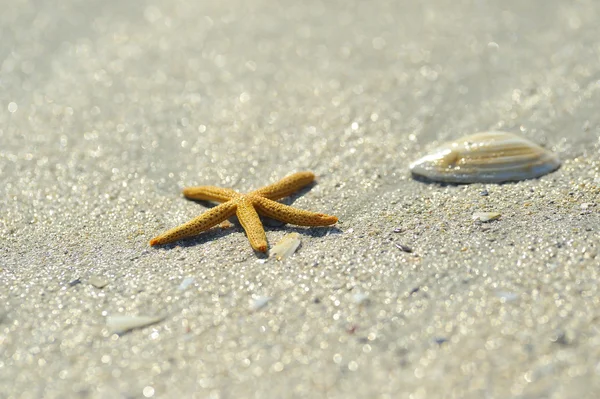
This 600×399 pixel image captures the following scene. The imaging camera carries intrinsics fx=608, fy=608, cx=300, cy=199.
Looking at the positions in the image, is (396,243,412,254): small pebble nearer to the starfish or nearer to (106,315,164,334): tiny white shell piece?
the starfish

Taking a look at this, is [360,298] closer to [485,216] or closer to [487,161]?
[485,216]

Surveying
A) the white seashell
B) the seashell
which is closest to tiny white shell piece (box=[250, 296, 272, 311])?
the white seashell

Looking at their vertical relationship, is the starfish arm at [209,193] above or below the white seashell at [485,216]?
above

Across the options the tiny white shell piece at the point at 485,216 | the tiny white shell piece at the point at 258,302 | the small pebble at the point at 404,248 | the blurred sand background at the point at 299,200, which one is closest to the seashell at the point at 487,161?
the blurred sand background at the point at 299,200

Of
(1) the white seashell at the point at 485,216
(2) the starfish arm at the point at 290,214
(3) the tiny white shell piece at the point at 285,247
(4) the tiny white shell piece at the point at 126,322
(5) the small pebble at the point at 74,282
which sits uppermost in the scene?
(2) the starfish arm at the point at 290,214

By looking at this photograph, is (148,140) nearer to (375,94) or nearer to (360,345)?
(375,94)

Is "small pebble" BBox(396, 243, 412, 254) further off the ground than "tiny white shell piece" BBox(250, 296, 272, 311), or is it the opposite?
"small pebble" BBox(396, 243, 412, 254)

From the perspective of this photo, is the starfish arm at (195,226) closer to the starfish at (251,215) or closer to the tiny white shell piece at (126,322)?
the starfish at (251,215)
